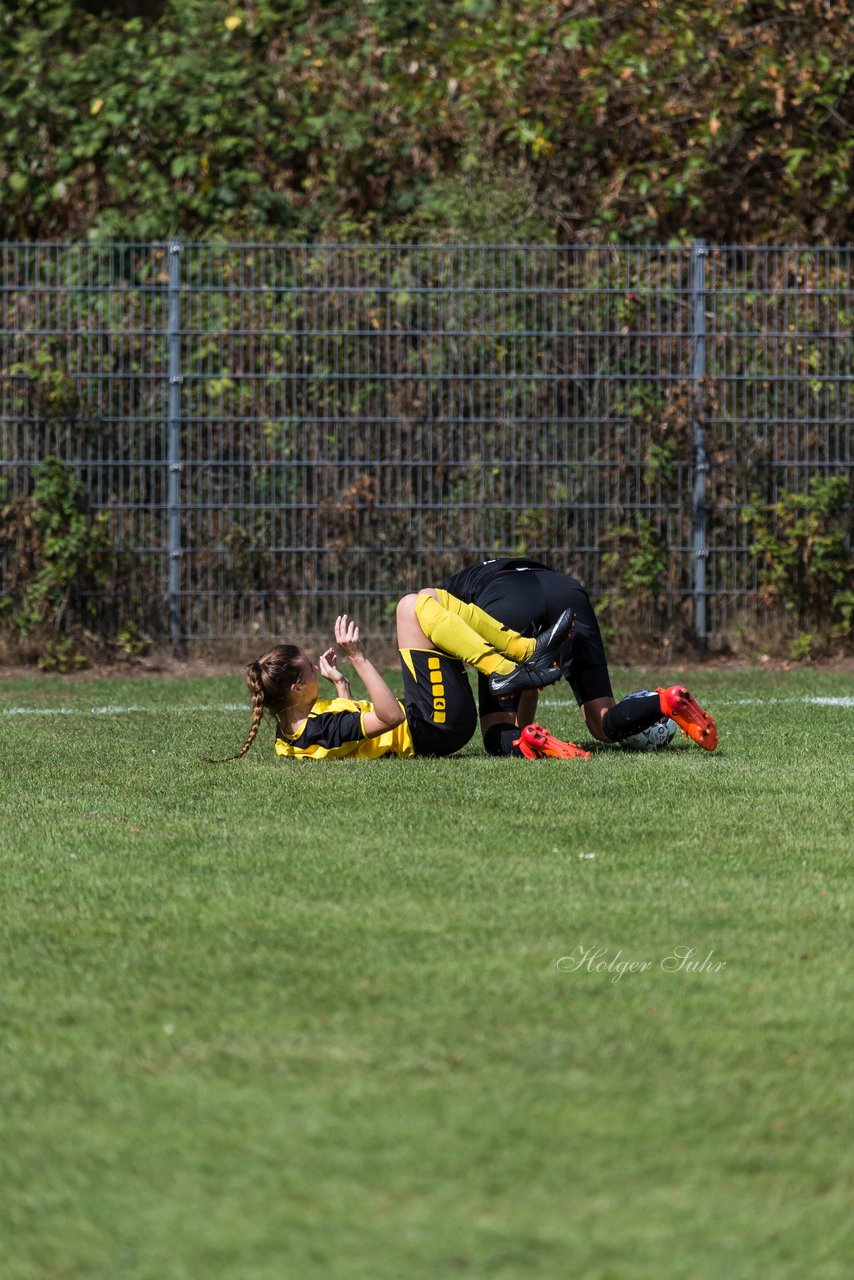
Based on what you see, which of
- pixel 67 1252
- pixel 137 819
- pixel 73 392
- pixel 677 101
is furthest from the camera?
pixel 677 101

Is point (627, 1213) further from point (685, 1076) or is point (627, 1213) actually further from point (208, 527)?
point (208, 527)

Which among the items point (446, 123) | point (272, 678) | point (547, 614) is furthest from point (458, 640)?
point (446, 123)

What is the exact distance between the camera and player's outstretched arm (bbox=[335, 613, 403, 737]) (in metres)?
→ 6.26

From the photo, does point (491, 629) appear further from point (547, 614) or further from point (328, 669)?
point (328, 669)

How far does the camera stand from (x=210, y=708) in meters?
8.68

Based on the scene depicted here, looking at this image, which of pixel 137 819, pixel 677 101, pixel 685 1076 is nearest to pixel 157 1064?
pixel 685 1076

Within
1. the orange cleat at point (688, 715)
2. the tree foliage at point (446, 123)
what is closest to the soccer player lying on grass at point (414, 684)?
the orange cleat at point (688, 715)

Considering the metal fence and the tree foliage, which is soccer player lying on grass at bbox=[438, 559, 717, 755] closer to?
the metal fence

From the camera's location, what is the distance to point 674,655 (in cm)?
1074

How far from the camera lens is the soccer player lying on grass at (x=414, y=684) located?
20.8 ft

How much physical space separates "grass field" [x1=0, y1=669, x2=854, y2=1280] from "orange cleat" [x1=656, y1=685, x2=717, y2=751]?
0.73m

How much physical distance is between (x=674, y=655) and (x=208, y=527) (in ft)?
10.2

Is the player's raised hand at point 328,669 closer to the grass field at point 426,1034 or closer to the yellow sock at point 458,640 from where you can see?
the yellow sock at point 458,640

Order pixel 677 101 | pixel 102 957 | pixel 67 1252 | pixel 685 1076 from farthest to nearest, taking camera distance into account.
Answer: pixel 677 101, pixel 102 957, pixel 685 1076, pixel 67 1252
